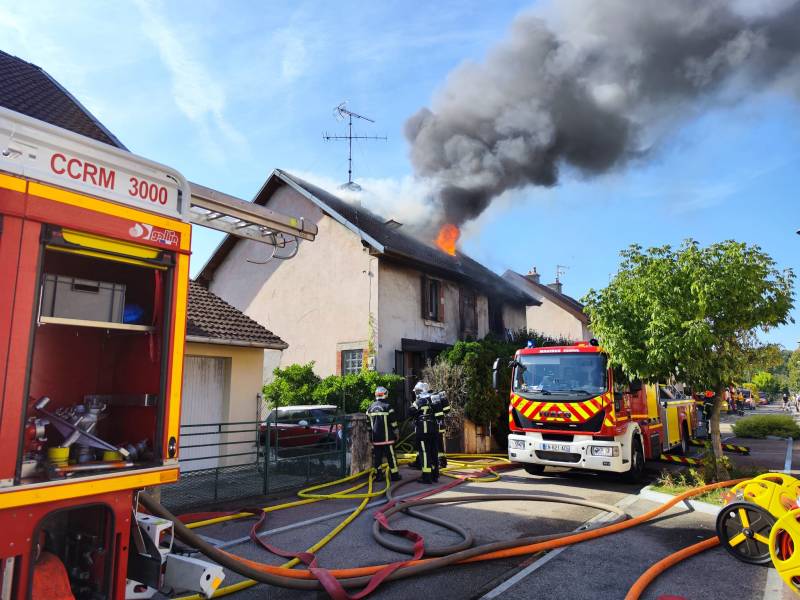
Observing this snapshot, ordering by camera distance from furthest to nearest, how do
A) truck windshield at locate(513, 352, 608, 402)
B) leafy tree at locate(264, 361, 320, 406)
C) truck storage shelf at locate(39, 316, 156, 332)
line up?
leafy tree at locate(264, 361, 320, 406)
truck windshield at locate(513, 352, 608, 402)
truck storage shelf at locate(39, 316, 156, 332)

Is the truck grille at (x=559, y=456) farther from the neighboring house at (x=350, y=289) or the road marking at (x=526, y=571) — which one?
the neighboring house at (x=350, y=289)

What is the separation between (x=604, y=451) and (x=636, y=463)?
4.43 ft

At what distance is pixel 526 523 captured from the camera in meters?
6.44

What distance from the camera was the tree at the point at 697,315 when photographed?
7863 millimetres

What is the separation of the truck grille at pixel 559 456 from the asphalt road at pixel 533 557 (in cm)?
90

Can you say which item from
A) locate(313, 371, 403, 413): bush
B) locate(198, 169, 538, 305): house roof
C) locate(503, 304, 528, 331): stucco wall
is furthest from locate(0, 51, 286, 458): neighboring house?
locate(503, 304, 528, 331): stucco wall

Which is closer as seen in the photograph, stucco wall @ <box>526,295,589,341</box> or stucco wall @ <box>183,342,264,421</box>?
stucco wall @ <box>183,342,264,421</box>

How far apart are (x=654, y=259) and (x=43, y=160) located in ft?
27.1

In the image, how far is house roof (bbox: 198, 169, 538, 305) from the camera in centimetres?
1595

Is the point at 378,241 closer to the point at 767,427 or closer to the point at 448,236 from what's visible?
the point at 448,236

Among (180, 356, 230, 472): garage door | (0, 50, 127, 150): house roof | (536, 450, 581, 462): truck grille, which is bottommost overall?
(536, 450, 581, 462): truck grille

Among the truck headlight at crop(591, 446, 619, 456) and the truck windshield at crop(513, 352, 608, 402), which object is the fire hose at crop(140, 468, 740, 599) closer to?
the truck headlight at crop(591, 446, 619, 456)

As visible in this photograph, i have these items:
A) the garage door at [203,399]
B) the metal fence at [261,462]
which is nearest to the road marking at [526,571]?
the metal fence at [261,462]

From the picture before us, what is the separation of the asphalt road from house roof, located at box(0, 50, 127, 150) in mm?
8103
